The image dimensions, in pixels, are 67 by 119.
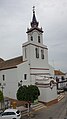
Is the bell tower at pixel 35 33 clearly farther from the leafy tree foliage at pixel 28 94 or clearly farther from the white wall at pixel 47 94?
the leafy tree foliage at pixel 28 94

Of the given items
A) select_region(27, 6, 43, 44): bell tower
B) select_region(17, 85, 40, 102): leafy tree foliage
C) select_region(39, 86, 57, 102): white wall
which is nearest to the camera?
select_region(17, 85, 40, 102): leafy tree foliage

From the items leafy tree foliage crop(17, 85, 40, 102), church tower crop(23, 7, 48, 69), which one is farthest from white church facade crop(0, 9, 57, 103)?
leafy tree foliage crop(17, 85, 40, 102)

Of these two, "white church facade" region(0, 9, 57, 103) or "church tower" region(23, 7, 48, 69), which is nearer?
"white church facade" region(0, 9, 57, 103)

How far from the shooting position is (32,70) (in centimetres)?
4091

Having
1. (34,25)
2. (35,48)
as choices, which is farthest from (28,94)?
(34,25)

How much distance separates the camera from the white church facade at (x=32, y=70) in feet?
125

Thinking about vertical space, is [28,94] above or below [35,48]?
below

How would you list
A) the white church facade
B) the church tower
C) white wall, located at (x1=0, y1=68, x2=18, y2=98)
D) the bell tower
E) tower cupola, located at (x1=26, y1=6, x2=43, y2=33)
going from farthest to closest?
tower cupola, located at (x1=26, y1=6, x2=43, y2=33) < the bell tower < the church tower < white wall, located at (x1=0, y1=68, x2=18, y2=98) < the white church facade

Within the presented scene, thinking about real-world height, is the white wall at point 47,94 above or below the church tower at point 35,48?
below

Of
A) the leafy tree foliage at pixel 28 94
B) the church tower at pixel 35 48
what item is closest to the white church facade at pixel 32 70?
the church tower at pixel 35 48

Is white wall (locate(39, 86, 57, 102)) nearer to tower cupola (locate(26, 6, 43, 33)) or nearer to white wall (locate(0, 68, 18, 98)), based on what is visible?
white wall (locate(0, 68, 18, 98))

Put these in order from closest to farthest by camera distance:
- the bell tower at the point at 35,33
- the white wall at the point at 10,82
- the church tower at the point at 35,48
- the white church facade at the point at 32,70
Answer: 1. the white church facade at the point at 32,70
2. the white wall at the point at 10,82
3. the church tower at the point at 35,48
4. the bell tower at the point at 35,33

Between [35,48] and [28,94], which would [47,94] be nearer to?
[28,94]

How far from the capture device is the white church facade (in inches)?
1497
